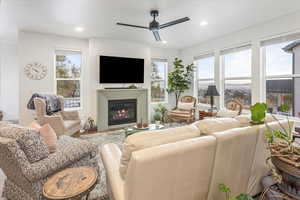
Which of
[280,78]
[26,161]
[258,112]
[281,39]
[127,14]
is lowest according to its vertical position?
[26,161]

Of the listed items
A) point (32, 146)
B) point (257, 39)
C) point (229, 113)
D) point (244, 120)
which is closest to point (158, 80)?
point (229, 113)

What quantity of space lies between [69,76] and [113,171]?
401cm

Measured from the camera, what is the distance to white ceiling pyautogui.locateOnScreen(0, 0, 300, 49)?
269 centimetres

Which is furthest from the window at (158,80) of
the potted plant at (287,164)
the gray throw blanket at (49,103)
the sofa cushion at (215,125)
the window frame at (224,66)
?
the potted plant at (287,164)

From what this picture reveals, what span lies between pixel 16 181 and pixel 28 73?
11.1 ft

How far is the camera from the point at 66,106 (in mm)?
4598

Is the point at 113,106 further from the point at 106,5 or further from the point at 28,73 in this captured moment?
the point at 106,5

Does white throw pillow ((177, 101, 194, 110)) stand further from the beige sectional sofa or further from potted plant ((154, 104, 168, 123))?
the beige sectional sofa

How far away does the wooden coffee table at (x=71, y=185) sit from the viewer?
113 cm

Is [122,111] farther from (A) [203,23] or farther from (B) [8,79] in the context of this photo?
(B) [8,79]

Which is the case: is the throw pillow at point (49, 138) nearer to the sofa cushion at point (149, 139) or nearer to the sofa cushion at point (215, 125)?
the sofa cushion at point (149, 139)

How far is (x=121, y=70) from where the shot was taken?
4.84m

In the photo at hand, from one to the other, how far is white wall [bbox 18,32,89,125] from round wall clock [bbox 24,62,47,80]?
74 millimetres

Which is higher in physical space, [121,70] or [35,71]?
[121,70]
